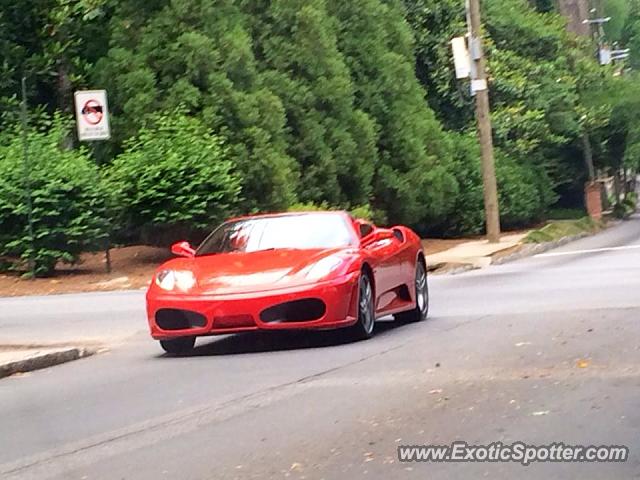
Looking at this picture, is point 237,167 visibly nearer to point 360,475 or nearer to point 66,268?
point 66,268

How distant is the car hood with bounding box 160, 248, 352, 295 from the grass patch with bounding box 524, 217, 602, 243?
22039 mm

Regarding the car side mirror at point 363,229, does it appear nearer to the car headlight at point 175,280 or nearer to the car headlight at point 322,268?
the car headlight at point 322,268

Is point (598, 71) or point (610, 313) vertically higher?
point (598, 71)

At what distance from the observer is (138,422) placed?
9039mm

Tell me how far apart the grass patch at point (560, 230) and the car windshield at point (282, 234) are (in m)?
21.2

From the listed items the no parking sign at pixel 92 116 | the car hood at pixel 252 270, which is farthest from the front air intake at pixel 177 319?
the no parking sign at pixel 92 116

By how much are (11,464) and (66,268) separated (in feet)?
58.9

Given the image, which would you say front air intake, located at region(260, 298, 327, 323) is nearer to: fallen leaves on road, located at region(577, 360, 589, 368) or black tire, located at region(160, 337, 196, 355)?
black tire, located at region(160, 337, 196, 355)

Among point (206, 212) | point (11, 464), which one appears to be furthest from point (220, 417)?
point (206, 212)

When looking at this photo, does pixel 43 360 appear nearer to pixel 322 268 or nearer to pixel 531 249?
pixel 322 268

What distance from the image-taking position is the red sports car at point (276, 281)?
12.1m

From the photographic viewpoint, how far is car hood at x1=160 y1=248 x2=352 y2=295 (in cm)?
1215

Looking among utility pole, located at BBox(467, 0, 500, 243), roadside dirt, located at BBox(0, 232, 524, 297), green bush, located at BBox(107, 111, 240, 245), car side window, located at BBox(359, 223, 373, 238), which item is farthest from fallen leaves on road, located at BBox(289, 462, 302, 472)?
utility pole, located at BBox(467, 0, 500, 243)

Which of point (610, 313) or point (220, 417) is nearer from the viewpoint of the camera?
point (220, 417)
